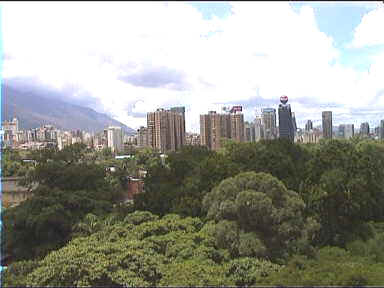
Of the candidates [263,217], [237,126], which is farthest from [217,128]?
[263,217]

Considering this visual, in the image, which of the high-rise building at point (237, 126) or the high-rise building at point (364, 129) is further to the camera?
the high-rise building at point (364, 129)

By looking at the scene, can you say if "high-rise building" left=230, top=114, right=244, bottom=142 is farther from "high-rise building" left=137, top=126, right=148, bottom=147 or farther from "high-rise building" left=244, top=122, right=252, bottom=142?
"high-rise building" left=137, top=126, right=148, bottom=147

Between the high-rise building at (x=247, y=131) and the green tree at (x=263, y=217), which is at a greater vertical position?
the high-rise building at (x=247, y=131)

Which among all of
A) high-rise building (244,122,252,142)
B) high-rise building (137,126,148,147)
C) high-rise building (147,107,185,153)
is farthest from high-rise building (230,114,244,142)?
high-rise building (137,126,148,147)

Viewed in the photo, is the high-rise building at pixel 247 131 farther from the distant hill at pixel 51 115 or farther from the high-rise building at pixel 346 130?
the high-rise building at pixel 346 130

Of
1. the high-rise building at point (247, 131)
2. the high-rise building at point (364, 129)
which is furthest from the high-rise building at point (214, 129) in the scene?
the high-rise building at point (364, 129)

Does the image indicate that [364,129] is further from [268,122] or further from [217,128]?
[217,128]
